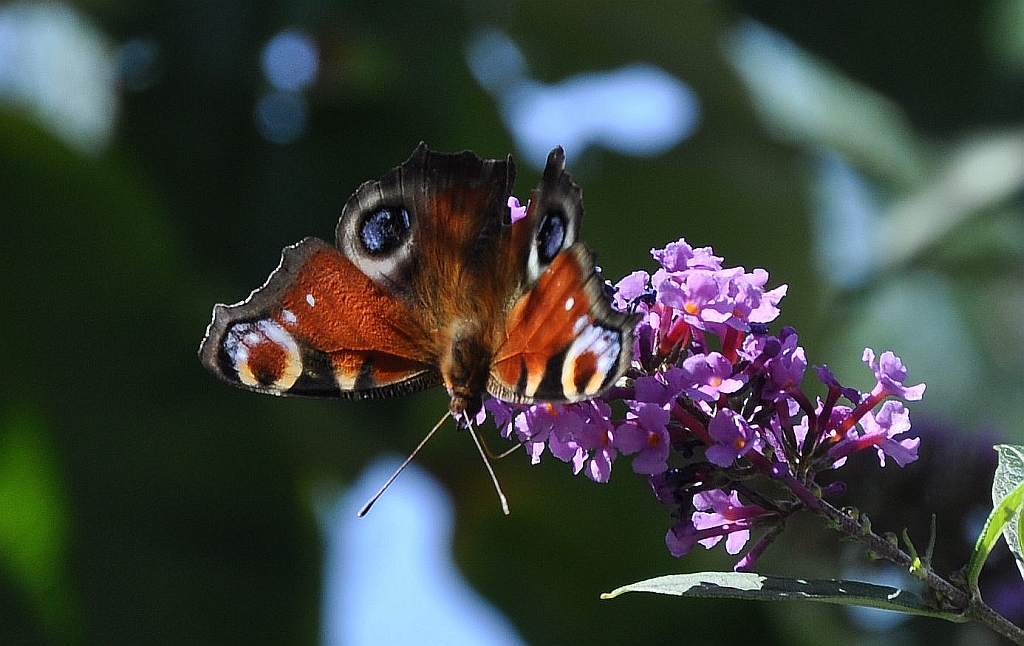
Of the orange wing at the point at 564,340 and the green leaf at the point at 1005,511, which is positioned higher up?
the orange wing at the point at 564,340

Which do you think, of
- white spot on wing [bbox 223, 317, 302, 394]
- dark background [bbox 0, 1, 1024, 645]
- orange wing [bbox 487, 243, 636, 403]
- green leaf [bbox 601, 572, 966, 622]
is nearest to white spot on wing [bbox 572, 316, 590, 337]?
orange wing [bbox 487, 243, 636, 403]

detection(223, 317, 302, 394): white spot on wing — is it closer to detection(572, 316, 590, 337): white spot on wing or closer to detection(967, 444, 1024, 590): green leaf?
detection(572, 316, 590, 337): white spot on wing

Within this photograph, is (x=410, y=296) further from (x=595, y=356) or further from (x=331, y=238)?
(x=331, y=238)

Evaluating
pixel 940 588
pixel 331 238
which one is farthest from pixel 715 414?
pixel 331 238

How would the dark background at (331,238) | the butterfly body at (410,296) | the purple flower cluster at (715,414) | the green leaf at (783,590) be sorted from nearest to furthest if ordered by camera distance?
1. the green leaf at (783,590)
2. the purple flower cluster at (715,414)
3. the butterfly body at (410,296)
4. the dark background at (331,238)

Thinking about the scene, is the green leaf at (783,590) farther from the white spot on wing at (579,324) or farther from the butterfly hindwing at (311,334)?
the butterfly hindwing at (311,334)

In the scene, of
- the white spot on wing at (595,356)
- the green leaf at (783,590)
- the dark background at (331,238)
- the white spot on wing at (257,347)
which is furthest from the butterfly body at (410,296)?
the dark background at (331,238)
